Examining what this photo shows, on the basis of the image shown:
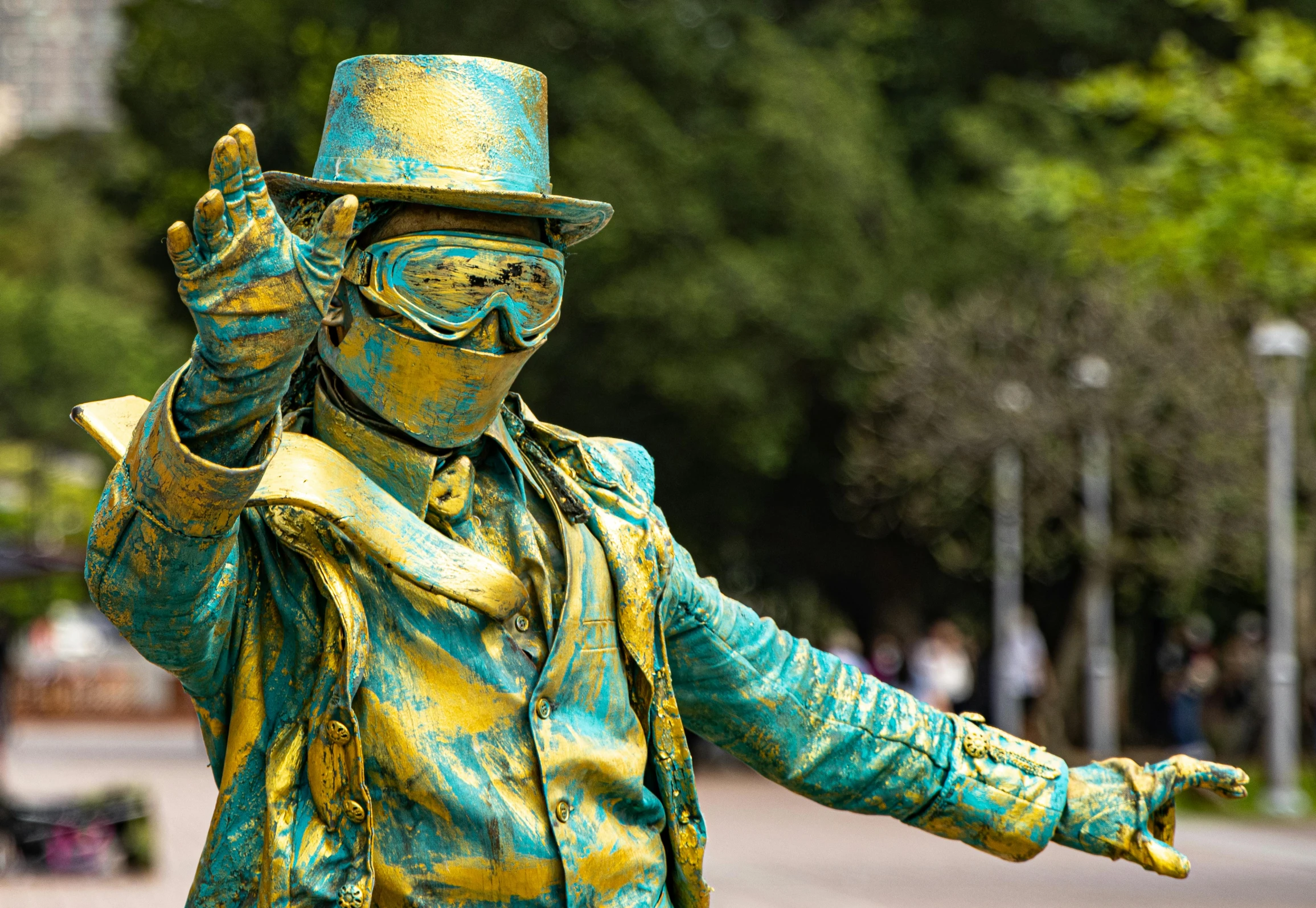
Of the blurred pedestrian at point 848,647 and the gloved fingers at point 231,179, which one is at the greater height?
the gloved fingers at point 231,179

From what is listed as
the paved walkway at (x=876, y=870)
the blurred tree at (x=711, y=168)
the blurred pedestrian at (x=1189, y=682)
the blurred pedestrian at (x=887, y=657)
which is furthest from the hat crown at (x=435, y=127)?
the blurred pedestrian at (x=887, y=657)

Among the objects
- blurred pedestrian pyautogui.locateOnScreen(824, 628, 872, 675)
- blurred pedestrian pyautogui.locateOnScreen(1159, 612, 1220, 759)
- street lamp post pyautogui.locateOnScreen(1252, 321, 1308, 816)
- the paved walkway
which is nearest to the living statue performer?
the paved walkway

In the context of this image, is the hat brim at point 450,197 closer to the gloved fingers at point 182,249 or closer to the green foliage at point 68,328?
the gloved fingers at point 182,249

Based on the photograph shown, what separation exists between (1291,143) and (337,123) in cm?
1897

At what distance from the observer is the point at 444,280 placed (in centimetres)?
242

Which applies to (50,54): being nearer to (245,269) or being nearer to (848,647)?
(848,647)

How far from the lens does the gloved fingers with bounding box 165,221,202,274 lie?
1953 millimetres

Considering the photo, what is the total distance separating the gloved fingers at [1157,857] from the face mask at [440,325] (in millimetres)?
969

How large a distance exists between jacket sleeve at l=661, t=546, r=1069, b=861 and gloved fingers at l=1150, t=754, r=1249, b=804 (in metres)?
0.12

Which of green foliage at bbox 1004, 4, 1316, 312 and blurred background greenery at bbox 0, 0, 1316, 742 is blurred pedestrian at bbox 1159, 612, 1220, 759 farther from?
green foliage at bbox 1004, 4, 1316, 312

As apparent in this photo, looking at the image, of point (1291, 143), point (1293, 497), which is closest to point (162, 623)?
point (1291, 143)

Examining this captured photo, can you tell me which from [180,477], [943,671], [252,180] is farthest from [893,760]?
[943,671]

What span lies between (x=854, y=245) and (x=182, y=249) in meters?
23.5

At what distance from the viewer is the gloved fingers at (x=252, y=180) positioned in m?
1.98
